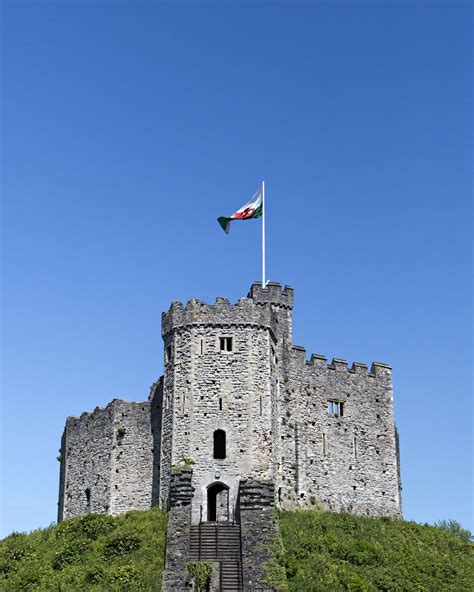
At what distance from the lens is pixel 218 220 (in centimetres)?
6034

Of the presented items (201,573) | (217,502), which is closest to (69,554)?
(201,573)

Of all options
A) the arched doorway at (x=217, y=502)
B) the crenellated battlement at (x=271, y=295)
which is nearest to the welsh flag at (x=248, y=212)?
the crenellated battlement at (x=271, y=295)

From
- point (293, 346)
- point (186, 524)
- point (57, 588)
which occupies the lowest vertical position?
point (57, 588)

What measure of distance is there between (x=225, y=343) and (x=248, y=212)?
28.5 feet

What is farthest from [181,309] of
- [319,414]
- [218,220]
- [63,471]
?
[63,471]

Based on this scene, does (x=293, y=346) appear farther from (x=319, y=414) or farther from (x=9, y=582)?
(x=9, y=582)

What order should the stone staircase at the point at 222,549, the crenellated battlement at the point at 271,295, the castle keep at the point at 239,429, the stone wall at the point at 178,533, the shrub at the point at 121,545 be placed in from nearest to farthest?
A: the stone wall at the point at 178,533
the stone staircase at the point at 222,549
the shrub at the point at 121,545
the castle keep at the point at 239,429
the crenellated battlement at the point at 271,295

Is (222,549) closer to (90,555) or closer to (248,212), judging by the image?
Result: (90,555)

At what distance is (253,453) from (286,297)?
470 inches

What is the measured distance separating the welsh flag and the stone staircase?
17911mm

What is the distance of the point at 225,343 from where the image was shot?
56.5 metres

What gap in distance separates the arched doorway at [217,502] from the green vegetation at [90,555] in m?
2.75

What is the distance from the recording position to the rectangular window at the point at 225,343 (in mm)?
56344

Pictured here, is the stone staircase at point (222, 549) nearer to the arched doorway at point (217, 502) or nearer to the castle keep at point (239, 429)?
the castle keep at point (239, 429)
